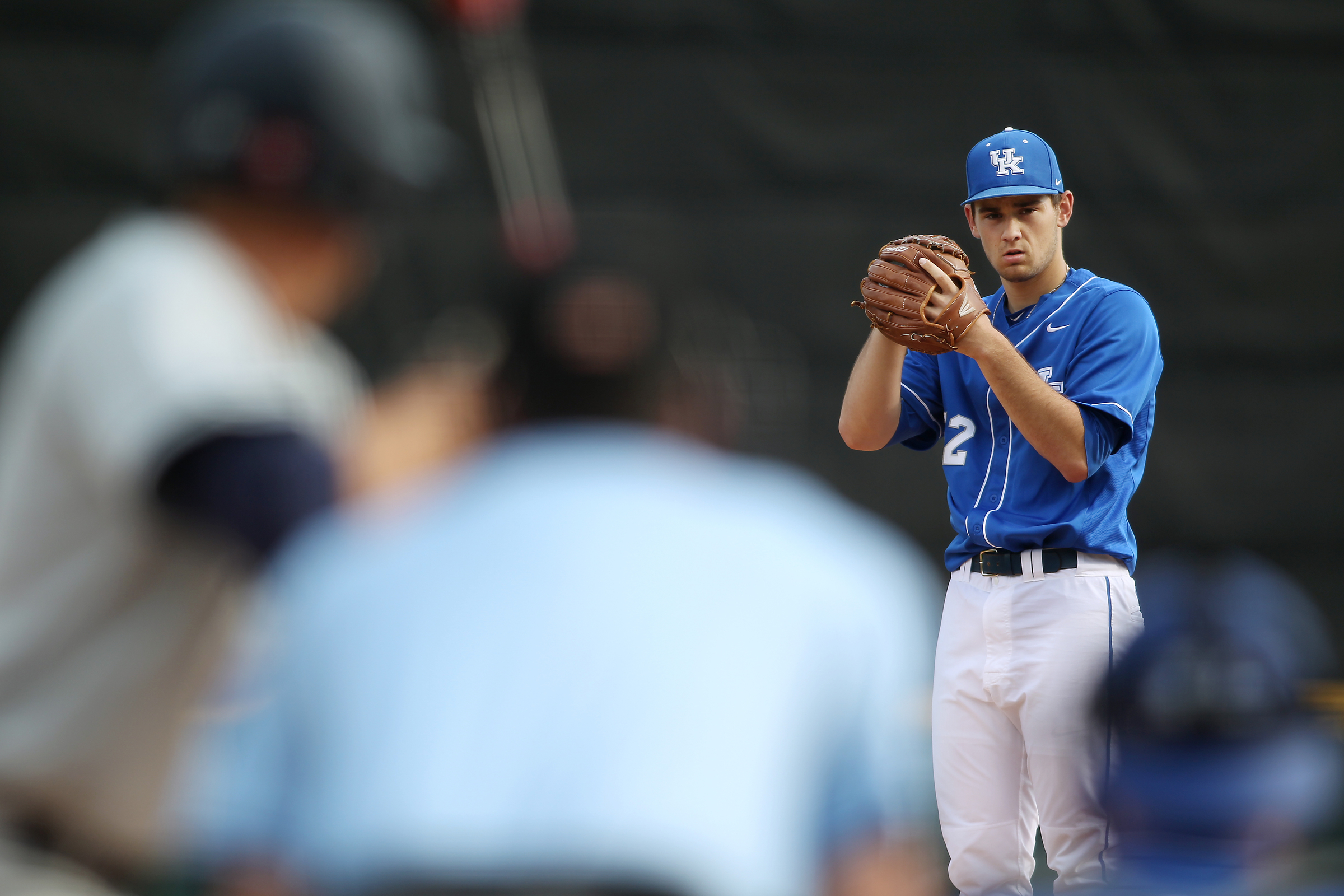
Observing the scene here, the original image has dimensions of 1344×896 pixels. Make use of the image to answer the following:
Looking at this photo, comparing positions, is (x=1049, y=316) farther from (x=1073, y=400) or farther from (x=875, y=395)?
(x=875, y=395)

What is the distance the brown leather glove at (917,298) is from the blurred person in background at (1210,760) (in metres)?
1.50

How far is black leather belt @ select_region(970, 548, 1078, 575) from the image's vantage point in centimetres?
257

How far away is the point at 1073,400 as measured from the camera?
2.58 meters

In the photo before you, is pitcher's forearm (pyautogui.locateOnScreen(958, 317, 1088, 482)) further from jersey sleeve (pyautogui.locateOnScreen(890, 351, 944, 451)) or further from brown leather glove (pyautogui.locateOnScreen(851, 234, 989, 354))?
jersey sleeve (pyautogui.locateOnScreen(890, 351, 944, 451))

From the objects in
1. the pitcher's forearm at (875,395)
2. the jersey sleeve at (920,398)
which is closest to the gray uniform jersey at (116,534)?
the pitcher's forearm at (875,395)

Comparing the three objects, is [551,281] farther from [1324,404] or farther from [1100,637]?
[1324,404]

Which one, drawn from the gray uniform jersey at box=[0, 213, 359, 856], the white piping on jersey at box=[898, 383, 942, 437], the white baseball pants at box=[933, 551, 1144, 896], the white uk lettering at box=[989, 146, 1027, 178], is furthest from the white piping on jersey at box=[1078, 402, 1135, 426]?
the gray uniform jersey at box=[0, 213, 359, 856]

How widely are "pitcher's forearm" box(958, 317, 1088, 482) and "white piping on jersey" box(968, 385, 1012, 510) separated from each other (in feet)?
0.51

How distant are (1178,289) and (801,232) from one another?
1503 millimetres

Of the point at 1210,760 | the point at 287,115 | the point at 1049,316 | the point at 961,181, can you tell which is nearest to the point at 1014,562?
the point at 1049,316

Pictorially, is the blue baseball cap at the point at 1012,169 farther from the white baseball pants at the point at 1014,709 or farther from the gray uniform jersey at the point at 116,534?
the gray uniform jersey at the point at 116,534

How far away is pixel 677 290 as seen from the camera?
1.06 meters

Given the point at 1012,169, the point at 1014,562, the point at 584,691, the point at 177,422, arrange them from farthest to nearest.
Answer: the point at 1012,169
the point at 1014,562
the point at 177,422
the point at 584,691

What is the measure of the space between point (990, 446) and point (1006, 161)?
1.82 ft
